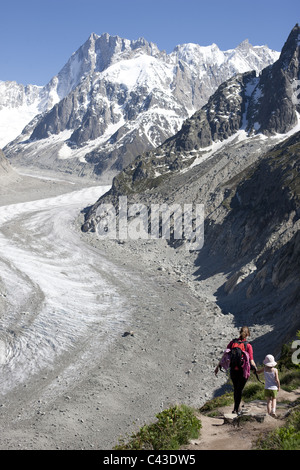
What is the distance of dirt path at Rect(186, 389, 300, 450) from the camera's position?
1276 centimetres

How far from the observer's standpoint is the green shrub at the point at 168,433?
12.9m

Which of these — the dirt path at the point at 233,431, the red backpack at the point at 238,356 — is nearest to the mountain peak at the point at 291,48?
the red backpack at the point at 238,356

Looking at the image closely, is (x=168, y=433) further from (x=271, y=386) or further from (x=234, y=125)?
(x=234, y=125)

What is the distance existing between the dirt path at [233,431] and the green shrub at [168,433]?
1.08 feet

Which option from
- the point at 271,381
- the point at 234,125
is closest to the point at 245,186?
the point at 234,125

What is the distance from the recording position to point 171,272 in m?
66.7

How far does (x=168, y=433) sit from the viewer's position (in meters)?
13.2

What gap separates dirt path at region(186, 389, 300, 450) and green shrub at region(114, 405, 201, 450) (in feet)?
1.08

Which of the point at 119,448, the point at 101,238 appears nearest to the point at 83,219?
the point at 101,238

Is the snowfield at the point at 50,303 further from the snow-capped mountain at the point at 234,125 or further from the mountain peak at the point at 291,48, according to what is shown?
the mountain peak at the point at 291,48

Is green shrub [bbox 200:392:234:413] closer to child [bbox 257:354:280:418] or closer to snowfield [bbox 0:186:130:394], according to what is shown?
child [bbox 257:354:280:418]

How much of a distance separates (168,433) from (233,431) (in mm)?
2196

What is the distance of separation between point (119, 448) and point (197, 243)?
63.6m
